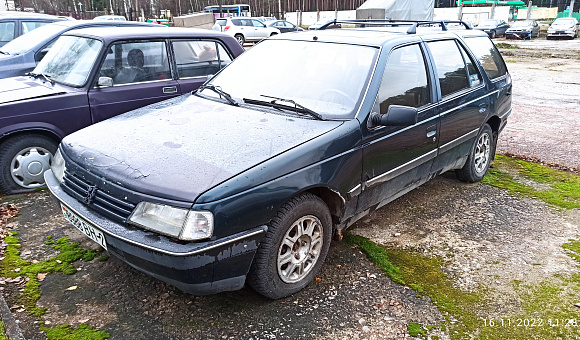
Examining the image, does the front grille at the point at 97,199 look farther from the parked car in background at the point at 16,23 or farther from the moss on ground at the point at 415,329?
the parked car in background at the point at 16,23

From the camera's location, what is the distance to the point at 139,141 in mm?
3178

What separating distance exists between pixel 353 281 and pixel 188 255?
1.42 metres

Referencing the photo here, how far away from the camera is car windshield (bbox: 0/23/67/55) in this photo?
6651 mm

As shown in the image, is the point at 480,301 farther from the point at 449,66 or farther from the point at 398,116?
the point at 449,66

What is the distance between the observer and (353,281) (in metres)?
3.42

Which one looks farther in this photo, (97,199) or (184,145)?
(184,145)

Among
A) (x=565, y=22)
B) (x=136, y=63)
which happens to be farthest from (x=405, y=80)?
(x=565, y=22)

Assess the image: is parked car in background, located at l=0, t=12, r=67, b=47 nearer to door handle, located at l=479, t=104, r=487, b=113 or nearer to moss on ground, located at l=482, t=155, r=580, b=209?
door handle, located at l=479, t=104, r=487, b=113

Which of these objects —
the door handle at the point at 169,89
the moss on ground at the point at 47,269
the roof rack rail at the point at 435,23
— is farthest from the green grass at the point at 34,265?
the roof rack rail at the point at 435,23

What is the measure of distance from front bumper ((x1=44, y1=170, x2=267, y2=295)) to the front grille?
56 millimetres

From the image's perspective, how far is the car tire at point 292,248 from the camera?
2.87 metres

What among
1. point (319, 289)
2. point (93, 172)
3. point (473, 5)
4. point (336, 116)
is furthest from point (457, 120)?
point (473, 5)

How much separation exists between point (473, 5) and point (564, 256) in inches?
2099

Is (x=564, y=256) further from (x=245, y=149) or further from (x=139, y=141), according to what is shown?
(x=139, y=141)
